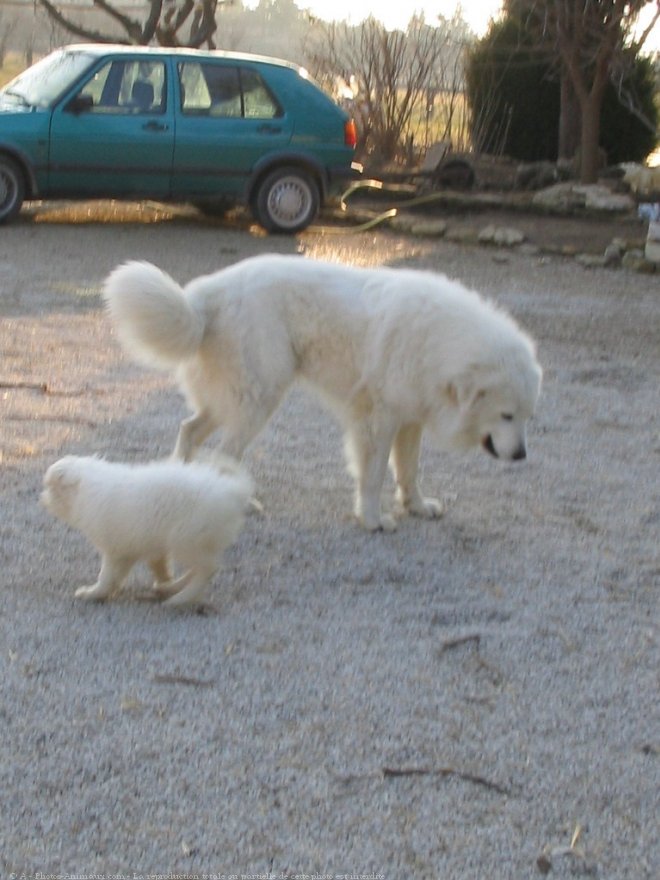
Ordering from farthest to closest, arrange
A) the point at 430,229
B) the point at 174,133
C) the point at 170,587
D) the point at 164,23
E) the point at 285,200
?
the point at 164,23 → the point at 430,229 → the point at 285,200 → the point at 174,133 → the point at 170,587

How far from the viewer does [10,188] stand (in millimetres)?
12789

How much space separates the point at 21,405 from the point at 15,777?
12.3 ft

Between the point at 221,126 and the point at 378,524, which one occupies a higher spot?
the point at 221,126

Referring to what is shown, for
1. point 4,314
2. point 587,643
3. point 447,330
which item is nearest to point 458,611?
point 587,643

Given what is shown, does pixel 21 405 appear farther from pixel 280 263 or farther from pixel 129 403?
pixel 280 263

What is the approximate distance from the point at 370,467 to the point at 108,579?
1.45 metres

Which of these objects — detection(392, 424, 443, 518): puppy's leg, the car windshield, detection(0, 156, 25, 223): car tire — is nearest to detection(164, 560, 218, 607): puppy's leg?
detection(392, 424, 443, 518): puppy's leg

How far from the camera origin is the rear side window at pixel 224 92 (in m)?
13.3

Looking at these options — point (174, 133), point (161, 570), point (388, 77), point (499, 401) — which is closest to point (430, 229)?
point (174, 133)

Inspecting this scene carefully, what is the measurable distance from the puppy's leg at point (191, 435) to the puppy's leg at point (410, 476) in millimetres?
850

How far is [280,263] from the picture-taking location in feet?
17.3

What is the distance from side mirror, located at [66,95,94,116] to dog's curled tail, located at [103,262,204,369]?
8394mm

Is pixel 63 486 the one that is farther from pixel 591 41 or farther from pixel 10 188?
pixel 591 41

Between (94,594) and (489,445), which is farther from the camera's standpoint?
(489,445)
